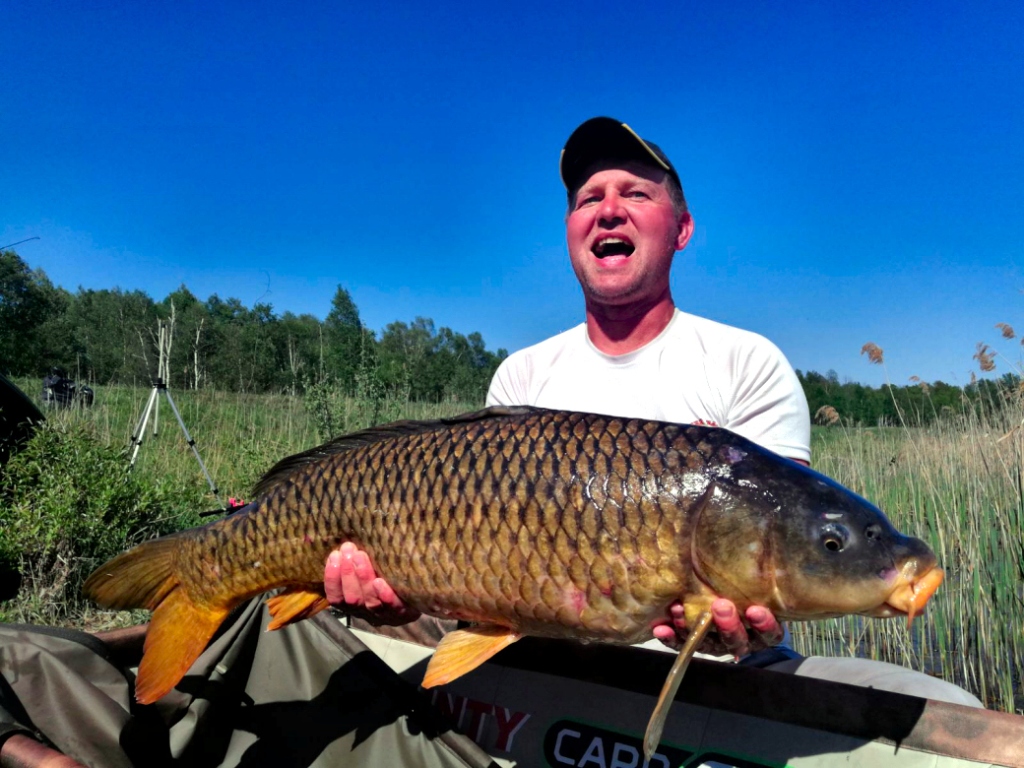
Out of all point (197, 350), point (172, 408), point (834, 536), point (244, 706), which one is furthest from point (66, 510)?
point (197, 350)

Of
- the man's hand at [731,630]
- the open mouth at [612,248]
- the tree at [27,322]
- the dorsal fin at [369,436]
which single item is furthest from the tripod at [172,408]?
the tree at [27,322]

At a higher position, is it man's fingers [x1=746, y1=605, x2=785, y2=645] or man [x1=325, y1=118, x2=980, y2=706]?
man [x1=325, y1=118, x2=980, y2=706]

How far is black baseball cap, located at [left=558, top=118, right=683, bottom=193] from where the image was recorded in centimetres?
210

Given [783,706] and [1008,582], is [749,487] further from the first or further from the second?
[1008,582]

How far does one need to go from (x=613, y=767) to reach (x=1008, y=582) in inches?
88.0

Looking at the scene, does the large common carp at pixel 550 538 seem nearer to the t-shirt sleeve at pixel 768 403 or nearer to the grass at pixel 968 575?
the t-shirt sleeve at pixel 768 403

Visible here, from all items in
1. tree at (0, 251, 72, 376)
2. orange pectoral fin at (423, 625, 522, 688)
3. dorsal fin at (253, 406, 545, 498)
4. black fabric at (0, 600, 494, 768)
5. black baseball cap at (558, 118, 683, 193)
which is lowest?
black fabric at (0, 600, 494, 768)

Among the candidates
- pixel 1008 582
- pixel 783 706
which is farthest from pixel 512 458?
pixel 1008 582

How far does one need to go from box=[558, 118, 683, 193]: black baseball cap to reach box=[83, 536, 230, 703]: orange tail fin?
160 centimetres

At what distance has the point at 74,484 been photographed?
335cm

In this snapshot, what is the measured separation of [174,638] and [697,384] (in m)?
1.41

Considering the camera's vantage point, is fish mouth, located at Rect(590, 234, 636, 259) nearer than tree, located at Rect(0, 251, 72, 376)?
Yes

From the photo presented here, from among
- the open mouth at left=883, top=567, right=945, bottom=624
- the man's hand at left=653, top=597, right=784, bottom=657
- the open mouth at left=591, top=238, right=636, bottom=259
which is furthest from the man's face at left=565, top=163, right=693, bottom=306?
the open mouth at left=883, top=567, right=945, bottom=624

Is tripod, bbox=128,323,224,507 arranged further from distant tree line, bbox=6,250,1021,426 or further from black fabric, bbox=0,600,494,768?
black fabric, bbox=0,600,494,768
